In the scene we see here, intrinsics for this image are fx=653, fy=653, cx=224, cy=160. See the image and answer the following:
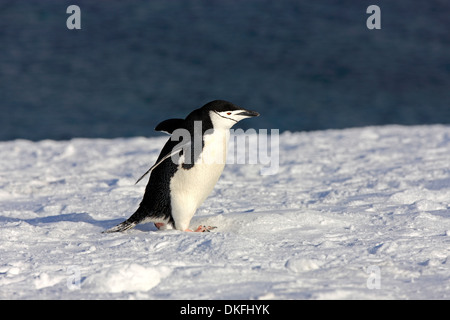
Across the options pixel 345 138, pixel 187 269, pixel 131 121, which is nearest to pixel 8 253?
pixel 187 269

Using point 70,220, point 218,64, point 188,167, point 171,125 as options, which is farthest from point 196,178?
point 218,64

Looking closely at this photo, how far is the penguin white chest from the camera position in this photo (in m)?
3.80

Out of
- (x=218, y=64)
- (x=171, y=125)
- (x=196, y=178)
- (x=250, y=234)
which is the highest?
(x=218, y=64)

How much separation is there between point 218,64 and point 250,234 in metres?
12.2

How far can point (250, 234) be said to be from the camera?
3.78m

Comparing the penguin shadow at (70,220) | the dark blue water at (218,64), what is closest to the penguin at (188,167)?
the penguin shadow at (70,220)

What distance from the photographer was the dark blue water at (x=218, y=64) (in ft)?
42.5

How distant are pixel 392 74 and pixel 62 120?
7492mm

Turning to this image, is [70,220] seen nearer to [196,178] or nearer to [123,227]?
[123,227]

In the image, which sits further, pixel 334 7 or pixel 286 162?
pixel 334 7

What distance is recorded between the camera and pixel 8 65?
16016 millimetres

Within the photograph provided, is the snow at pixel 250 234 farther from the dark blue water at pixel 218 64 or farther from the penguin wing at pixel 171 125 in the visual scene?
the dark blue water at pixel 218 64

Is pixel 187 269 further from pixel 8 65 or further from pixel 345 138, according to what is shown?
pixel 8 65

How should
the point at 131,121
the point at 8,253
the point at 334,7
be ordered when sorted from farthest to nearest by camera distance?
1. the point at 334,7
2. the point at 131,121
3. the point at 8,253
